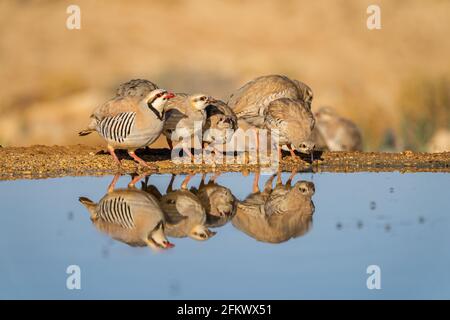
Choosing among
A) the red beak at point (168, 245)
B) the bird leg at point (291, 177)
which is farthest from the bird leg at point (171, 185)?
the red beak at point (168, 245)

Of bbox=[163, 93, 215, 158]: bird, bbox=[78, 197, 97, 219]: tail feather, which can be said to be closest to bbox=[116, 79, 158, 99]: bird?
bbox=[163, 93, 215, 158]: bird

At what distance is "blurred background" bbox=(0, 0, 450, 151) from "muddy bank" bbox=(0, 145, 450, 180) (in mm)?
6042

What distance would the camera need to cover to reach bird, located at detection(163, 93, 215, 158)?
14.1 meters

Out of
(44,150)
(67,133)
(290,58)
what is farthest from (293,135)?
(290,58)

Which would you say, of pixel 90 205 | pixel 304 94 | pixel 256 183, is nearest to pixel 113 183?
pixel 90 205

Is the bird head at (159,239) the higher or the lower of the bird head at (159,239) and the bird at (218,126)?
the lower

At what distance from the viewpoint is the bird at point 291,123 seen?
45.8 ft

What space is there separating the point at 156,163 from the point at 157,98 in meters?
0.93

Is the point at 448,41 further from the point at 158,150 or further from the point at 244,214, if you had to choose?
the point at 244,214

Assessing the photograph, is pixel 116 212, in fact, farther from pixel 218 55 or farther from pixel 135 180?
pixel 218 55

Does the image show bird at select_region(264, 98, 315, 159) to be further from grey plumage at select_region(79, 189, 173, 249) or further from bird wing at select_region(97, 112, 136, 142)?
grey plumage at select_region(79, 189, 173, 249)

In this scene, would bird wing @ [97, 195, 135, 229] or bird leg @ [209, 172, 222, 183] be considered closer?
bird wing @ [97, 195, 135, 229]

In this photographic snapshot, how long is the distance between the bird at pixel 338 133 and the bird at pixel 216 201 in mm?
6988

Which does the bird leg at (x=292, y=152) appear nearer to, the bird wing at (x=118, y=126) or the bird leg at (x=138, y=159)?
the bird leg at (x=138, y=159)
